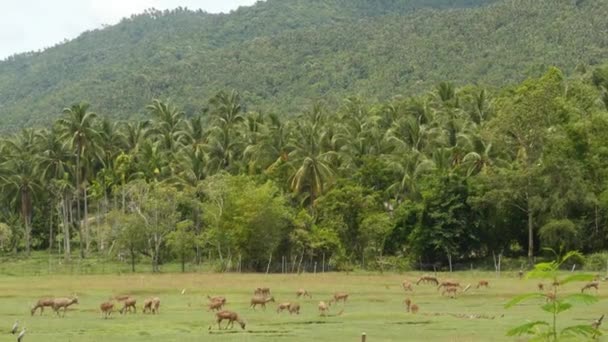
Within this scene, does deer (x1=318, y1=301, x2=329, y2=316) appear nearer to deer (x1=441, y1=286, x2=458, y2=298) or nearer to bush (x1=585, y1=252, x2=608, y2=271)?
deer (x1=441, y1=286, x2=458, y2=298)

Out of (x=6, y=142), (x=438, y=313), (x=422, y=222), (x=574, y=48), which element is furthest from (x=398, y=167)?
(x=574, y=48)

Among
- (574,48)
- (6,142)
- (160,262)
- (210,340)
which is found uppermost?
(574,48)

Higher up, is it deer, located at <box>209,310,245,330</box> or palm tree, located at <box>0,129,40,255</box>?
palm tree, located at <box>0,129,40,255</box>

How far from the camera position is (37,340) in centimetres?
3158

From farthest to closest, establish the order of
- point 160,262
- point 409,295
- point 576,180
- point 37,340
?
point 160,262, point 576,180, point 409,295, point 37,340

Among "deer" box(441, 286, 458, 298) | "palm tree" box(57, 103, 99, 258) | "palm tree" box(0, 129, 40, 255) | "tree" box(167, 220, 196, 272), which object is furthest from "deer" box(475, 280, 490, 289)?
"palm tree" box(0, 129, 40, 255)

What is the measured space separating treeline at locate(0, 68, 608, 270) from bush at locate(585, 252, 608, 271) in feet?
8.89

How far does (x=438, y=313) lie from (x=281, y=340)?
12.9 metres

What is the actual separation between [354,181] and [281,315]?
51.2m

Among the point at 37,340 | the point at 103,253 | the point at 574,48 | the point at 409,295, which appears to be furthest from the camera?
the point at 574,48

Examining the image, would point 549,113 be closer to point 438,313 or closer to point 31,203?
point 438,313

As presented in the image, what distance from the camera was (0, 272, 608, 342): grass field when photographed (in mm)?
33688

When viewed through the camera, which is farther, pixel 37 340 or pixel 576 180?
pixel 576 180

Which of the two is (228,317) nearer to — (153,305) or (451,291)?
(153,305)
